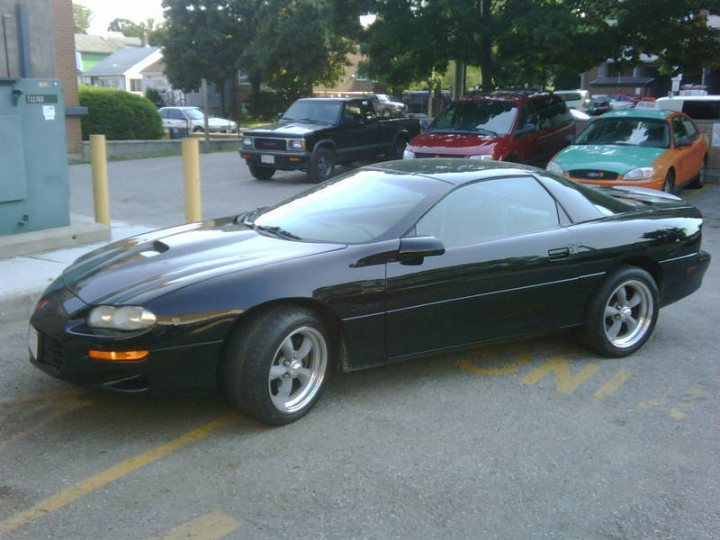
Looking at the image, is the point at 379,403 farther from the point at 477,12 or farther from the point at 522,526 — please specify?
the point at 477,12

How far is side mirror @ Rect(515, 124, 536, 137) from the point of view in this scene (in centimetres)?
1338

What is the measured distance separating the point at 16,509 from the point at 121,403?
1.18 metres

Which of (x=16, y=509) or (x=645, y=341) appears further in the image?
(x=645, y=341)

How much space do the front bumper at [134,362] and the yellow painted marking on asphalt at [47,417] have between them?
14.5 inches

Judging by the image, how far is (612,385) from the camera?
495cm

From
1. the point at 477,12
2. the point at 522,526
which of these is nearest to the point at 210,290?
the point at 522,526

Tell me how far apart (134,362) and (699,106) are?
16395mm

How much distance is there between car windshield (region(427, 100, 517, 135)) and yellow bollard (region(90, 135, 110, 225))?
21.4ft

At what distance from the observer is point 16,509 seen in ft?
11.0

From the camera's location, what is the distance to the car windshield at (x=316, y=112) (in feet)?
52.7

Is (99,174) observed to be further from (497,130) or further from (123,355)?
(497,130)

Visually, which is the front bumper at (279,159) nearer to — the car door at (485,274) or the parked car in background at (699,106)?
the parked car in background at (699,106)

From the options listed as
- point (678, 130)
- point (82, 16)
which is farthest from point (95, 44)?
point (678, 130)

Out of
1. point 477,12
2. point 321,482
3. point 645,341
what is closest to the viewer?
point 321,482
